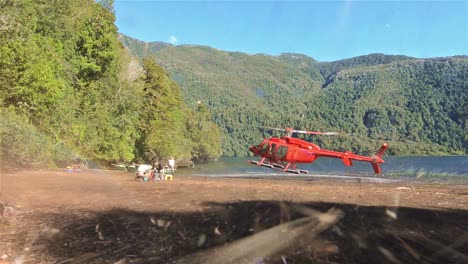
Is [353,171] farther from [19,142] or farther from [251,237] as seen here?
[251,237]

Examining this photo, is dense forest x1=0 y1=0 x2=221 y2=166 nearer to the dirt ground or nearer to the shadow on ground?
the dirt ground

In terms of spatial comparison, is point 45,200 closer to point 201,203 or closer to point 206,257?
point 201,203

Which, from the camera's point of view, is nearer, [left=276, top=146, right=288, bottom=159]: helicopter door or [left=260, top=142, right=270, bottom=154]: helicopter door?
[left=276, top=146, right=288, bottom=159]: helicopter door

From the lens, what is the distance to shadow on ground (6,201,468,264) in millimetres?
7918

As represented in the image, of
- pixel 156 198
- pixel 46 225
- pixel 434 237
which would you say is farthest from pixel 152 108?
pixel 434 237

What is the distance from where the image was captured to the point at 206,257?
793 cm

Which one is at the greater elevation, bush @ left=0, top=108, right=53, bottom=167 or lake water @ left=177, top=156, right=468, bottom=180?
bush @ left=0, top=108, right=53, bottom=167

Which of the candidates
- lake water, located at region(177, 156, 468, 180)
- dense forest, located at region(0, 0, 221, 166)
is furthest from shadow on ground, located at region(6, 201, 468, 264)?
lake water, located at region(177, 156, 468, 180)

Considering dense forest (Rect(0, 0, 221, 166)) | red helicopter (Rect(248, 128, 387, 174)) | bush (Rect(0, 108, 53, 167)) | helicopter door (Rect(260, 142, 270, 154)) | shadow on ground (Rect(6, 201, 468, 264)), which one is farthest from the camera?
dense forest (Rect(0, 0, 221, 166))

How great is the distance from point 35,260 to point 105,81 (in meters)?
44.9

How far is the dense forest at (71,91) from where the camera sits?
94.6 feet

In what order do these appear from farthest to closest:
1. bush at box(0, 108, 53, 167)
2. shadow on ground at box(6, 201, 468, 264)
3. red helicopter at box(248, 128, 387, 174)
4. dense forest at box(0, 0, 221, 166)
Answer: dense forest at box(0, 0, 221, 166), red helicopter at box(248, 128, 387, 174), bush at box(0, 108, 53, 167), shadow on ground at box(6, 201, 468, 264)

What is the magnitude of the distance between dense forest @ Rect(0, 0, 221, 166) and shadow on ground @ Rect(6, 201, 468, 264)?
19.6m

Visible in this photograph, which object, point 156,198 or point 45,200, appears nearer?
point 45,200
